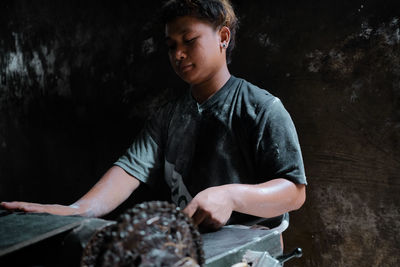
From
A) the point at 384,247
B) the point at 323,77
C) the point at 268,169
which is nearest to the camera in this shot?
the point at 268,169

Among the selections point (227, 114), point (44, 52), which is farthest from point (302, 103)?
point (44, 52)

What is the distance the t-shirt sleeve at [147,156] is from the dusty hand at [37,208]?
319mm

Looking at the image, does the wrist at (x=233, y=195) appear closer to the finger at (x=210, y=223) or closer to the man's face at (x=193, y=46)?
the finger at (x=210, y=223)

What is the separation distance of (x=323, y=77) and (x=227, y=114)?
576 mm

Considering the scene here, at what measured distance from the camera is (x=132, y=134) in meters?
2.34

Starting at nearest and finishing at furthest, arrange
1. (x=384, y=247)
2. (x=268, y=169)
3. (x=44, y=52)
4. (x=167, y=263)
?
1. (x=167, y=263)
2. (x=268, y=169)
3. (x=384, y=247)
4. (x=44, y=52)

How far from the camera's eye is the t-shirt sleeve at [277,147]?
122cm

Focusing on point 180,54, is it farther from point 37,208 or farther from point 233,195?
point 37,208

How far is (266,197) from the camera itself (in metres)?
1.15

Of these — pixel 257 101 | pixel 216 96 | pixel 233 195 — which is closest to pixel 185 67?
pixel 216 96

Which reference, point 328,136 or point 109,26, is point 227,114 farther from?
point 109,26

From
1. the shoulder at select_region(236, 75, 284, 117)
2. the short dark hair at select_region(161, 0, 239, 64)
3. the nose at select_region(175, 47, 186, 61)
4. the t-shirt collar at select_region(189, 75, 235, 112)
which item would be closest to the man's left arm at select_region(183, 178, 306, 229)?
the shoulder at select_region(236, 75, 284, 117)

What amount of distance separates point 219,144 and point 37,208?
664 mm

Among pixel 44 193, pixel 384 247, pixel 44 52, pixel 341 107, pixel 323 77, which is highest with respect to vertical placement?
pixel 44 52
